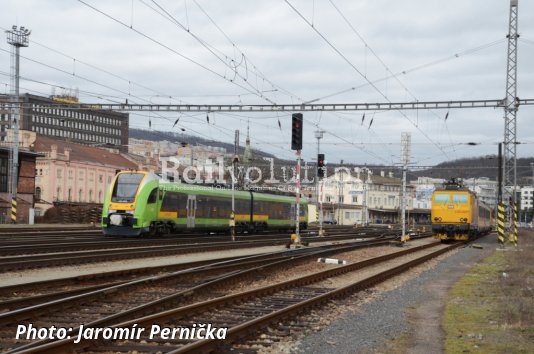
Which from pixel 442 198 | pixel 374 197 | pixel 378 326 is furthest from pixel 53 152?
pixel 374 197

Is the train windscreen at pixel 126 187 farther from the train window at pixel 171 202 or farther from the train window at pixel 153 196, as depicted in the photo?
the train window at pixel 171 202

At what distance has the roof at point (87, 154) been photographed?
78062mm

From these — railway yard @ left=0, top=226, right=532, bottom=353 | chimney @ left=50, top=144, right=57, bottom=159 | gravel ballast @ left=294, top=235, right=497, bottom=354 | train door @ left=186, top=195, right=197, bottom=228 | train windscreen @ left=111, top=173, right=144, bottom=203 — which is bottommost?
gravel ballast @ left=294, top=235, right=497, bottom=354

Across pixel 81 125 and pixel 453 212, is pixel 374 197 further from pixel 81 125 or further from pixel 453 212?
pixel 453 212

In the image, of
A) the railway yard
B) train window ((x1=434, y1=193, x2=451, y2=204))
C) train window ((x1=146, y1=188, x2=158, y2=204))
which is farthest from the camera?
train window ((x1=434, y1=193, x2=451, y2=204))

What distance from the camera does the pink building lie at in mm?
73688

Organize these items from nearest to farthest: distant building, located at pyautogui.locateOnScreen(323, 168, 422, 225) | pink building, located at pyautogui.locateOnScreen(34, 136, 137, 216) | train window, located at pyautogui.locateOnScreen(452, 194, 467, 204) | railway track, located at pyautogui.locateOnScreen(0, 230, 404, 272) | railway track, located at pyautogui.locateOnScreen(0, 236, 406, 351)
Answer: railway track, located at pyautogui.locateOnScreen(0, 236, 406, 351) < railway track, located at pyautogui.locateOnScreen(0, 230, 404, 272) < train window, located at pyautogui.locateOnScreen(452, 194, 467, 204) < pink building, located at pyautogui.locateOnScreen(34, 136, 137, 216) < distant building, located at pyautogui.locateOnScreen(323, 168, 422, 225)

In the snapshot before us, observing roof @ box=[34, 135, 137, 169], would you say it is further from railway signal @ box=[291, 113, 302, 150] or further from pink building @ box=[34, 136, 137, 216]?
railway signal @ box=[291, 113, 302, 150]

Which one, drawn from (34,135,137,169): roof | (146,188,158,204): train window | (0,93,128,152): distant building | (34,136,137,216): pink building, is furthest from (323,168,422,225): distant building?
(146,188,158,204): train window

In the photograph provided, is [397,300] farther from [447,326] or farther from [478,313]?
[447,326]

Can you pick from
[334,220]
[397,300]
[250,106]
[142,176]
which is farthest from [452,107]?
[334,220]

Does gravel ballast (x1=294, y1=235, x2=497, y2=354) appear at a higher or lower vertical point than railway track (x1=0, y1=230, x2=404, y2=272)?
lower

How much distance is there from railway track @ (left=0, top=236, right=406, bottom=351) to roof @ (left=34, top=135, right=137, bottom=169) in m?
63.4

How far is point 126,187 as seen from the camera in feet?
99.2
